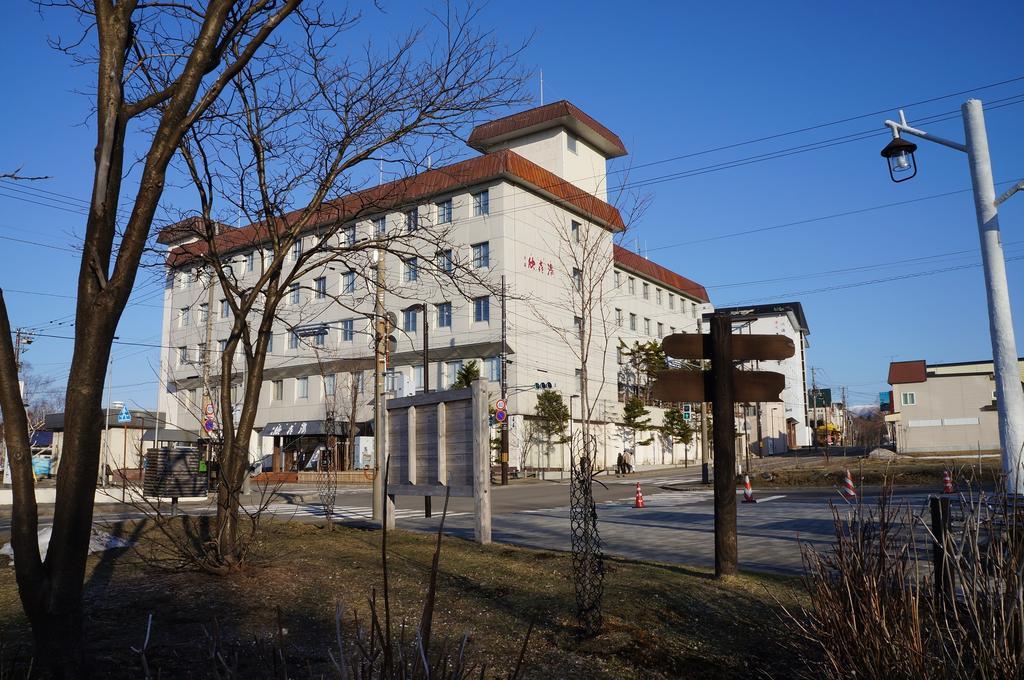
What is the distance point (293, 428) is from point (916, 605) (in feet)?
176

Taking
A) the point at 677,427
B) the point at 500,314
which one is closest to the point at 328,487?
the point at 500,314

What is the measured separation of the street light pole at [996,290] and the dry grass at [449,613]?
5729 mm

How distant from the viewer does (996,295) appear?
11789 mm

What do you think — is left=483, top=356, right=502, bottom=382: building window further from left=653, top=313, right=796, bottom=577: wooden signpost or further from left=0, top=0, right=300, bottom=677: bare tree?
left=0, top=0, right=300, bottom=677: bare tree

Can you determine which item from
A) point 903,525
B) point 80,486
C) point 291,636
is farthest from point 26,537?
point 903,525

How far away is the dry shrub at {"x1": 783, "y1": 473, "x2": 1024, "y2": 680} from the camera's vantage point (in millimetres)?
3180

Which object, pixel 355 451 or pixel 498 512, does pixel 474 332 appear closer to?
pixel 355 451

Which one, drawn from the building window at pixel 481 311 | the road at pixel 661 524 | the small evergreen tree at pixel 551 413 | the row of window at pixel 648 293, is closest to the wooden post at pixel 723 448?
the road at pixel 661 524

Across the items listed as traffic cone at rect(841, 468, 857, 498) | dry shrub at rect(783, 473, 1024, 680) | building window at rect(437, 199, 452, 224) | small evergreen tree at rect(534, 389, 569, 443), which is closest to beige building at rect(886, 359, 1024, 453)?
small evergreen tree at rect(534, 389, 569, 443)

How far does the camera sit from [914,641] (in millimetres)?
3402

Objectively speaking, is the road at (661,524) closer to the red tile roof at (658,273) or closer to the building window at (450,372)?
the building window at (450,372)

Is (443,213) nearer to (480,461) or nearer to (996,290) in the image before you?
(480,461)

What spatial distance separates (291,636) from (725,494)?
13.7 feet

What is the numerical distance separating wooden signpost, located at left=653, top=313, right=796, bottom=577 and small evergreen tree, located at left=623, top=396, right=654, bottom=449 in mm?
49272
